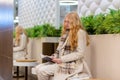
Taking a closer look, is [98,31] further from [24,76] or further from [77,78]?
[24,76]

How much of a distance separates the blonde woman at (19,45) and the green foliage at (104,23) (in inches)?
48.6

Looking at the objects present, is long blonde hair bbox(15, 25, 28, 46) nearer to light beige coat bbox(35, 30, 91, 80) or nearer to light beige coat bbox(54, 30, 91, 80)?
light beige coat bbox(35, 30, 91, 80)

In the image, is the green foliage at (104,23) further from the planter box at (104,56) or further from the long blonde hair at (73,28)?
the long blonde hair at (73,28)

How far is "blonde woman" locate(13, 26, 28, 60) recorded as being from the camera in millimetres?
4758

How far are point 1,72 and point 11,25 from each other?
42.8 inches

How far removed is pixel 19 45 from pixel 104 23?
185cm

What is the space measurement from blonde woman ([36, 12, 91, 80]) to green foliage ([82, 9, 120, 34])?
20 cm

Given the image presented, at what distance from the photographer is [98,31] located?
3.66 meters

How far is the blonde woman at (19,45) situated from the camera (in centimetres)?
476

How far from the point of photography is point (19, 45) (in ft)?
16.0

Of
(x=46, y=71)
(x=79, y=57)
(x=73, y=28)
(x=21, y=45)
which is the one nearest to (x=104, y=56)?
(x=79, y=57)

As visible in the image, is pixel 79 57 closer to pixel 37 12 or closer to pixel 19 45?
pixel 19 45

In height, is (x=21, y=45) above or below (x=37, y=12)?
below

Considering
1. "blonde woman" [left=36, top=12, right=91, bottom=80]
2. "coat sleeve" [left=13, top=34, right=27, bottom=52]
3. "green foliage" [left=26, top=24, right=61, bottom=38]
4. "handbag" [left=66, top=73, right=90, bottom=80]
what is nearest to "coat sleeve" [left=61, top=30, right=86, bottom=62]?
"blonde woman" [left=36, top=12, right=91, bottom=80]
